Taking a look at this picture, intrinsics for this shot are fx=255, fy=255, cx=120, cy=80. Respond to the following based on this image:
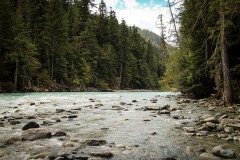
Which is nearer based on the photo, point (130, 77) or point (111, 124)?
point (111, 124)

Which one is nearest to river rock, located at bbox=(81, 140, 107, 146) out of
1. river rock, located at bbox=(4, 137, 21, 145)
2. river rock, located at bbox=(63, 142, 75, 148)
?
river rock, located at bbox=(63, 142, 75, 148)

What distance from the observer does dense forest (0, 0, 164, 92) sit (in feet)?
117

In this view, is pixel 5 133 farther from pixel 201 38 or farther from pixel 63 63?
pixel 63 63

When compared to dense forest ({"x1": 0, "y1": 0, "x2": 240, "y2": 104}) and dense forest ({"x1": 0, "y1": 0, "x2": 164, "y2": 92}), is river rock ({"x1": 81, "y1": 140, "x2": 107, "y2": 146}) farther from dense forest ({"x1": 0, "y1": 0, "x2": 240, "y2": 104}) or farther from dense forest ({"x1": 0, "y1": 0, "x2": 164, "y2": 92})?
dense forest ({"x1": 0, "y1": 0, "x2": 164, "y2": 92})

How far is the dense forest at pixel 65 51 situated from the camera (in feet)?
117

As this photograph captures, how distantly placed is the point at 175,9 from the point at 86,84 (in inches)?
2021

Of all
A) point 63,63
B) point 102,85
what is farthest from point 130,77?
point 63,63

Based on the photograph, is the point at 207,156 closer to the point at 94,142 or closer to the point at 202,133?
the point at 202,133

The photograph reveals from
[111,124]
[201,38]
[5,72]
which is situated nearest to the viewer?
[111,124]

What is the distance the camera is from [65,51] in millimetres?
51688

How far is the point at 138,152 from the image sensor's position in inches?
202

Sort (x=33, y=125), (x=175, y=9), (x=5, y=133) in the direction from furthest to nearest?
(x=33, y=125) < (x=5, y=133) < (x=175, y=9)

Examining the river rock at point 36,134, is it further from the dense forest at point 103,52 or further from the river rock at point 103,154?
the dense forest at point 103,52

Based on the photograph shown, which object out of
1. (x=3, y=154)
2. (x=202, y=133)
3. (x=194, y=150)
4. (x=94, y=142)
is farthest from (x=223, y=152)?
(x=3, y=154)
